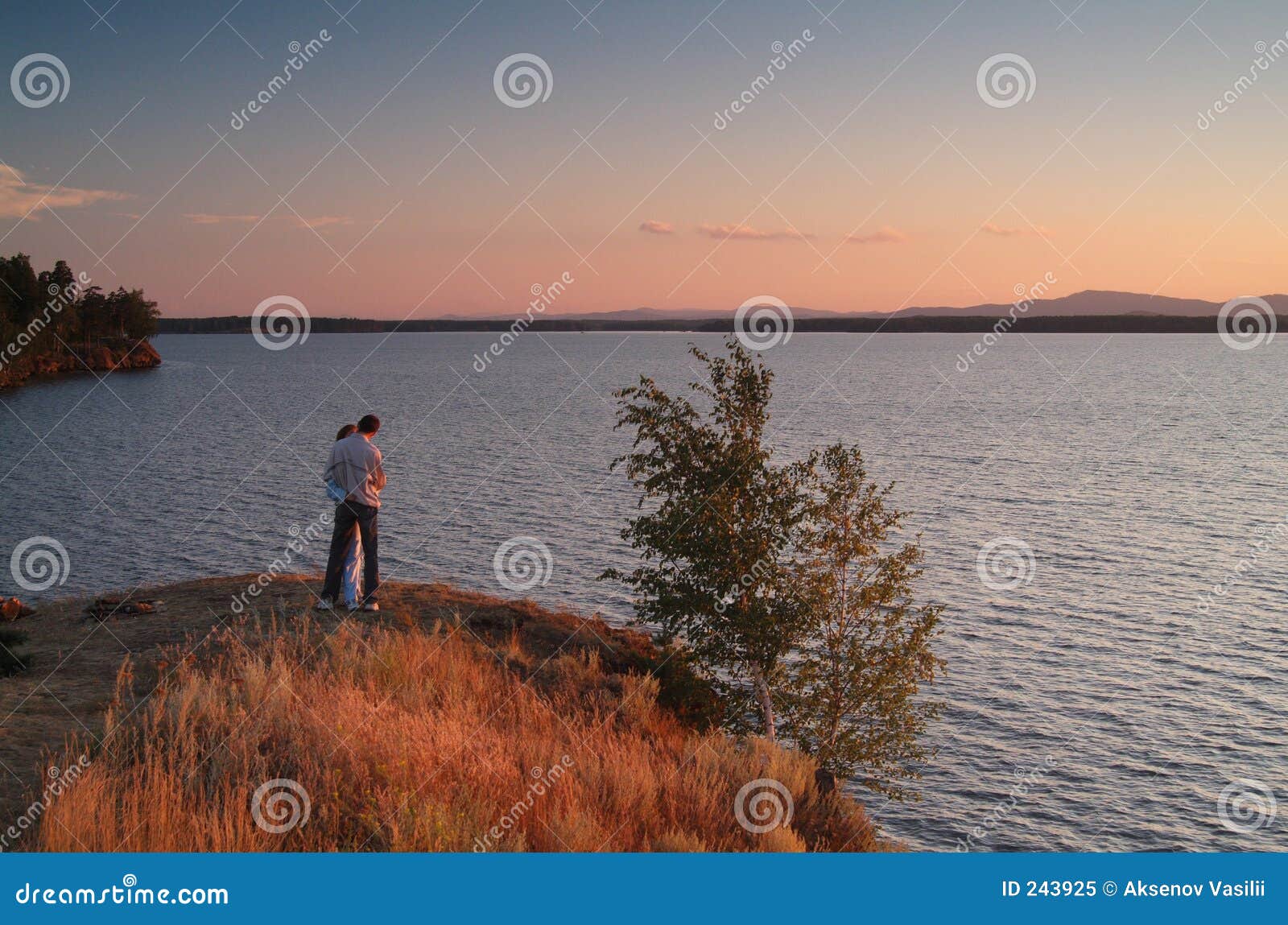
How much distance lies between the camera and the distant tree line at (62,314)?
101756mm

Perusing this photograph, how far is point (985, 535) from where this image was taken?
124 ft

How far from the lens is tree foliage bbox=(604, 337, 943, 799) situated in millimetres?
15875

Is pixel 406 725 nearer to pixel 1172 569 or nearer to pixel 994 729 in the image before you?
pixel 994 729

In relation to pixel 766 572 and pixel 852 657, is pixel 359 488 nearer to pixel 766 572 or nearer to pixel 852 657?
pixel 766 572

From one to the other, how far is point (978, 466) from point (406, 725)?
5012cm

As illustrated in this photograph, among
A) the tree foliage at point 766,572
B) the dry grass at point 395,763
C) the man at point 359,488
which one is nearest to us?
the dry grass at point 395,763

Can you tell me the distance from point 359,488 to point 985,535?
30028 millimetres

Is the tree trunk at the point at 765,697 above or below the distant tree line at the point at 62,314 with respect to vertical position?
below

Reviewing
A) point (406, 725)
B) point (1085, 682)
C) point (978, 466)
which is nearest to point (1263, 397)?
point (978, 466)

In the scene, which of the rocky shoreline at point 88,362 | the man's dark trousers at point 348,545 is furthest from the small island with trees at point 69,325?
the man's dark trousers at point 348,545

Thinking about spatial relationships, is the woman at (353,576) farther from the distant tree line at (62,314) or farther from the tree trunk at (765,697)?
the distant tree line at (62,314)

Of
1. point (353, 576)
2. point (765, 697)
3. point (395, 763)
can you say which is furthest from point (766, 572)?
point (395, 763)

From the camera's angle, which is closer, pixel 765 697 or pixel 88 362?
pixel 765 697

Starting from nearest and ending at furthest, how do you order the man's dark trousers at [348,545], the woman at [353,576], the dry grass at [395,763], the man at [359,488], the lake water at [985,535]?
the dry grass at [395,763], the man at [359,488], the man's dark trousers at [348,545], the woman at [353,576], the lake water at [985,535]
